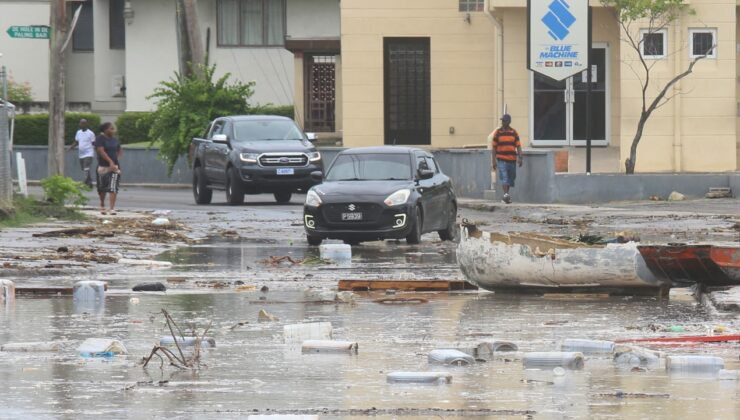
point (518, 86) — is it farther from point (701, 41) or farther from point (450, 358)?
point (450, 358)

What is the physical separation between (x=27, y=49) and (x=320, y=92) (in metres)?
12.7

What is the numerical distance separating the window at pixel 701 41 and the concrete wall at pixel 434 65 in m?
7.51

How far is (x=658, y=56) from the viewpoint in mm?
36906

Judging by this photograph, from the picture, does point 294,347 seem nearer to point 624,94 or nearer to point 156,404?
point 156,404

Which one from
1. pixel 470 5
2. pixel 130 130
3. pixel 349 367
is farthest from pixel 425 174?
pixel 130 130

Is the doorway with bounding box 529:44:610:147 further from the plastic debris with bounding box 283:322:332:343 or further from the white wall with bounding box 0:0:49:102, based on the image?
the plastic debris with bounding box 283:322:332:343

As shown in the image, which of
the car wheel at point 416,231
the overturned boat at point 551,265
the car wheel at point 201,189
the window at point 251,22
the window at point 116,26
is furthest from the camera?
the window at point 116,26

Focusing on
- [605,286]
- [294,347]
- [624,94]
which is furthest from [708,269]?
[624,94]

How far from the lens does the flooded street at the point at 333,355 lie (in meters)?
9.23

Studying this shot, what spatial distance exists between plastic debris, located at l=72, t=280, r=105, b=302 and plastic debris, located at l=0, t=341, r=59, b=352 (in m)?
3.38

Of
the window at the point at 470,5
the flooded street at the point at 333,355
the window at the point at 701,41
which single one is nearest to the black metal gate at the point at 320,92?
the window at the point at 470,5

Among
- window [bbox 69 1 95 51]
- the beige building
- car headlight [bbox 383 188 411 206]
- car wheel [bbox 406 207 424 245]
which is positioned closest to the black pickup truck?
the beige building

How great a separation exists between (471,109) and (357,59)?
10.2 ft

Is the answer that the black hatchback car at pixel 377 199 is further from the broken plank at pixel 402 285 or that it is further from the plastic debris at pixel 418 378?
the plastic debris at pixel 418 378
